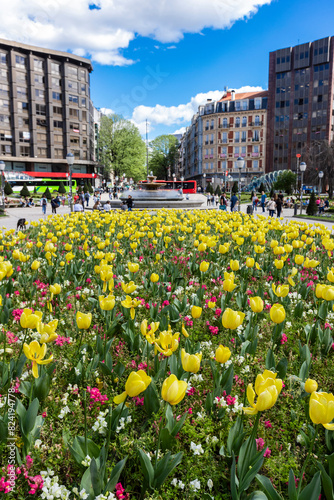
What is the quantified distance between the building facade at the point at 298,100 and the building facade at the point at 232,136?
2138 millimetres

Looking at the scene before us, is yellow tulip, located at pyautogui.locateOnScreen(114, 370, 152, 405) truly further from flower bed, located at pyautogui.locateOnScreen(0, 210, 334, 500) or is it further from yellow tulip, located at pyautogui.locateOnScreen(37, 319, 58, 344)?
yellow tulip, located at pyautogui.locateOnScreen(37, 319, 58, 344)

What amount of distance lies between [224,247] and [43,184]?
54.2 m

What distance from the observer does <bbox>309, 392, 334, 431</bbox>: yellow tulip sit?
4.95ft

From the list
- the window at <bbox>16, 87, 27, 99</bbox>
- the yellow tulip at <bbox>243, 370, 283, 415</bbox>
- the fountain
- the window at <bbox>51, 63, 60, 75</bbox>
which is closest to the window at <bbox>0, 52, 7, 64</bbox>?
the window at <bbox>16, 87, 27, 99</bbox>

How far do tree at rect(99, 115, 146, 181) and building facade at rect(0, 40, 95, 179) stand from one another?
4.50m

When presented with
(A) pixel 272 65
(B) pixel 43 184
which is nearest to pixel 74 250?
(B) pixel 43 184

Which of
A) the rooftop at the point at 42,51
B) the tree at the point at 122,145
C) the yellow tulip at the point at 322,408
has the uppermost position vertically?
the rooftop at the point at 42,51

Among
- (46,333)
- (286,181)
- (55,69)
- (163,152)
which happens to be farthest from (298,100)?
(46,333)

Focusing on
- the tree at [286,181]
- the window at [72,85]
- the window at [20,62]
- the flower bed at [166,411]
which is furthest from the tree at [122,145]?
the flower bed at [166,411]

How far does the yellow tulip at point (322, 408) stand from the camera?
1508mm

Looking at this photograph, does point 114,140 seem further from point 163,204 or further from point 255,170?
point 163,204

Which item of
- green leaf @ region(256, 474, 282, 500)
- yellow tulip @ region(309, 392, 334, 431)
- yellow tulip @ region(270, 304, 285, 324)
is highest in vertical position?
yellow tulip @ region(270, 304, 285, 324)

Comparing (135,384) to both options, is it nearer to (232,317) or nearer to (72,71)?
→ (232,317)

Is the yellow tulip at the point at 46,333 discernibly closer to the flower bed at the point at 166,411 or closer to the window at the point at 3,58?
the flower bed at the point at 166,411
